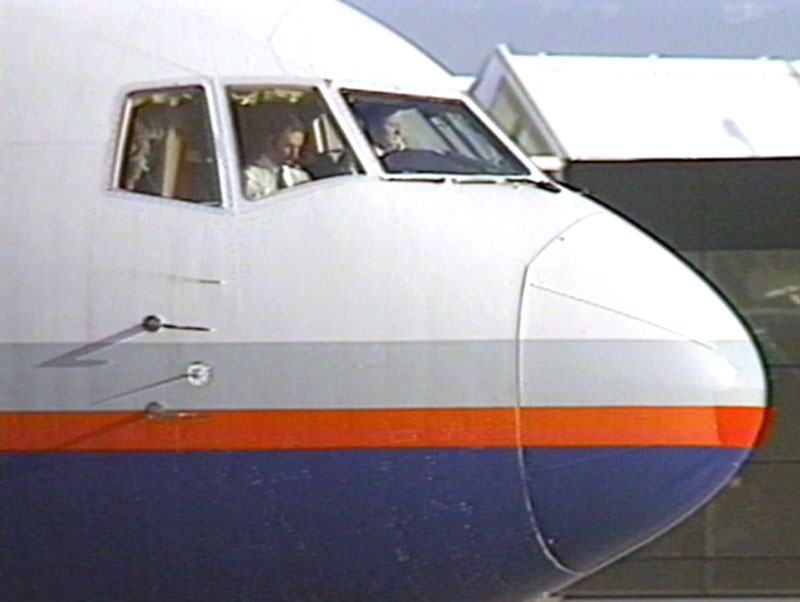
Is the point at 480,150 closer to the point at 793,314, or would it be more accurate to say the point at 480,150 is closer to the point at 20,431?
the point at 20,431

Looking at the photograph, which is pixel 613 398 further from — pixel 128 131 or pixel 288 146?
pixel 128 131

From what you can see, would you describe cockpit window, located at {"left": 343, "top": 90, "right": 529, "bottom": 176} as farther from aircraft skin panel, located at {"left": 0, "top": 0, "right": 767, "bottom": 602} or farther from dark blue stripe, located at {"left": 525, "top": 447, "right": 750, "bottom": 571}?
dark blue stripe, located at {"left": 525, "top": 447, "right": 750, "bottom": 571}

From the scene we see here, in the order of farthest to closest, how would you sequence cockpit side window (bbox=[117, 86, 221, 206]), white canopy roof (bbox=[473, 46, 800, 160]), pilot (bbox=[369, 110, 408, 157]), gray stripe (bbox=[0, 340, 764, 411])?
white canopy roof (bbox=[473, 46, 800, 160])
pilot (bbox=[369, 110, 408, 157])
cockpit side window (bbox=[117, 86, 221, 206])
gray stripe (bbox=[0, 340, 764, 411])

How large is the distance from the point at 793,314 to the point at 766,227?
0.57m

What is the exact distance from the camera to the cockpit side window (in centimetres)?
526

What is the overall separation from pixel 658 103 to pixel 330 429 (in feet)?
19.4

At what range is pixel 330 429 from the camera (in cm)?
519

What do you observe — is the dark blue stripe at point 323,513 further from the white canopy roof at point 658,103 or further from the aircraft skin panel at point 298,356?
the white canopy roof at point 658,103

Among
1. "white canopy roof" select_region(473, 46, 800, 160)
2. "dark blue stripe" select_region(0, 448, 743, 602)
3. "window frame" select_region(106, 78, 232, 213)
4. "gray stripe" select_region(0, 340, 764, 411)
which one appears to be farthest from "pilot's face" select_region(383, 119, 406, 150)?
"white canopy roof" select_region(473, 46, 800, 160)

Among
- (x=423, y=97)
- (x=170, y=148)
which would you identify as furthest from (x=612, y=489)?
(x=170, y=148)

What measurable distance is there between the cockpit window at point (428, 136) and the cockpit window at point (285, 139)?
4.7 inches

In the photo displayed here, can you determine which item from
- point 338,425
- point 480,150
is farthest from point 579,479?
point 480,150

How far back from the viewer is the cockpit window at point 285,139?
17.4 feet

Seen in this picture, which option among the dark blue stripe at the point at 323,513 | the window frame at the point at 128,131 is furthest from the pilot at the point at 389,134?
the dark blue stripe at the point at 323,513
